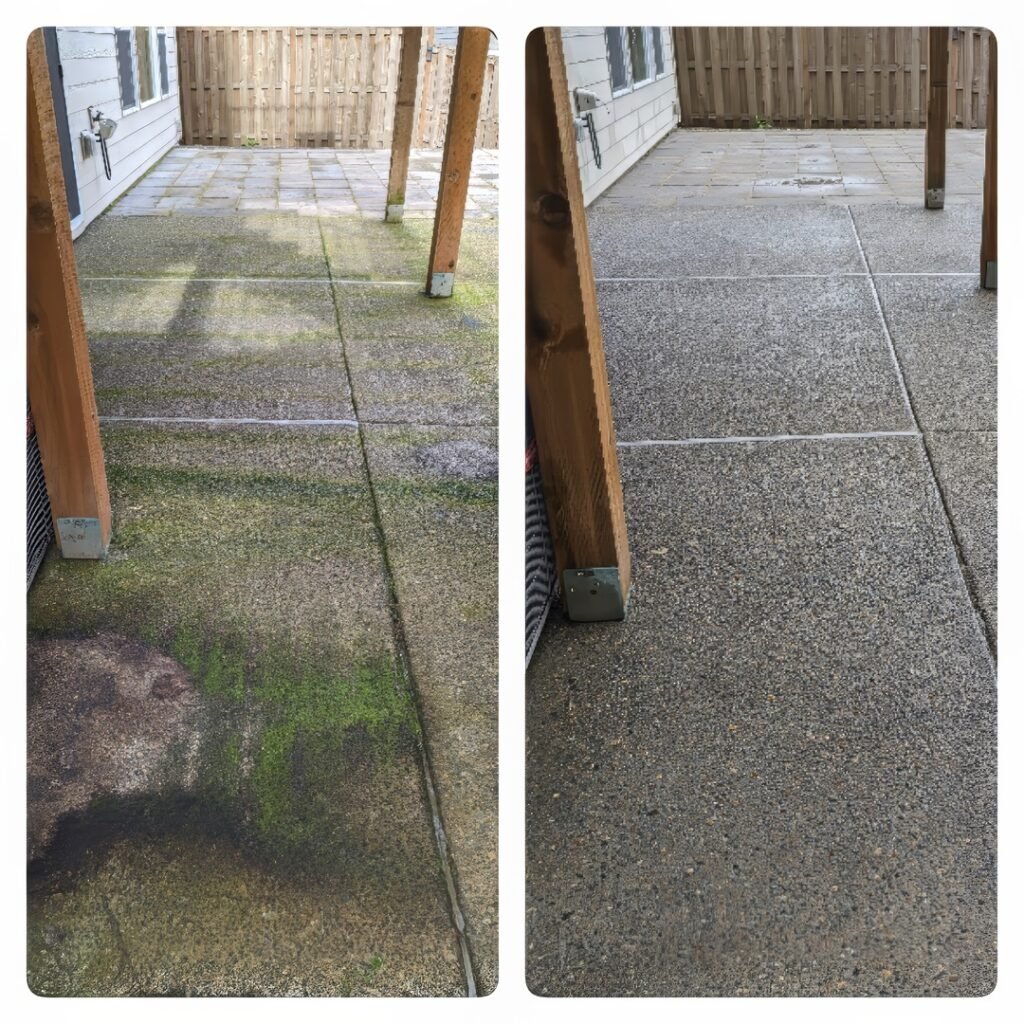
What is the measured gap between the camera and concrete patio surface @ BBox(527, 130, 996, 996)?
3.49 feet

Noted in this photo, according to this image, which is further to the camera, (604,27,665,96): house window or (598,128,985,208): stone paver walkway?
(604,27,665,96): house window

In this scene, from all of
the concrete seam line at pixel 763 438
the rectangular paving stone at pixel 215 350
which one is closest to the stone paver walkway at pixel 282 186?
the rectangular paving stone at pixel 215 350

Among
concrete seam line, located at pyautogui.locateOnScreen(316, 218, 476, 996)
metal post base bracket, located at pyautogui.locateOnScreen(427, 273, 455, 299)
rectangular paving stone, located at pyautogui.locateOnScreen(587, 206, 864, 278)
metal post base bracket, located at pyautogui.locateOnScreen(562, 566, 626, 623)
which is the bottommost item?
concrete seam line, located at pyautogui.locateOnScreen(316, 218, 476, 996)

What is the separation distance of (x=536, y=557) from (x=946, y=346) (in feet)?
4.58

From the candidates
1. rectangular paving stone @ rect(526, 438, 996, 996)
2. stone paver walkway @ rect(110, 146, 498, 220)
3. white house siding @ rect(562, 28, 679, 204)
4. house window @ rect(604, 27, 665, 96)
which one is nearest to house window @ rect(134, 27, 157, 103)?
stone paver walkway @ rect(110, 146, 498, 220)

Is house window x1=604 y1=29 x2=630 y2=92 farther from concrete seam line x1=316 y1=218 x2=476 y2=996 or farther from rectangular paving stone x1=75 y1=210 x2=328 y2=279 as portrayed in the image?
concrete seam line x1=316 y1=218 x2=476 y2=996

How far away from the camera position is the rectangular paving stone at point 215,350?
7.89 ft

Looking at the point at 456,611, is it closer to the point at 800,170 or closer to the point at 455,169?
the point at 455,169

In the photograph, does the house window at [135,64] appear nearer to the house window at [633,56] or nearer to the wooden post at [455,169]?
the house window at [633,56]

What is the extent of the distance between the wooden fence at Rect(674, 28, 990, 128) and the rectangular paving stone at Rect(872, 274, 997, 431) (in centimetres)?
87

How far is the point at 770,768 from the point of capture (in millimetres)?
1259

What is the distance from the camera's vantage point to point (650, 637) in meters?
1.52
